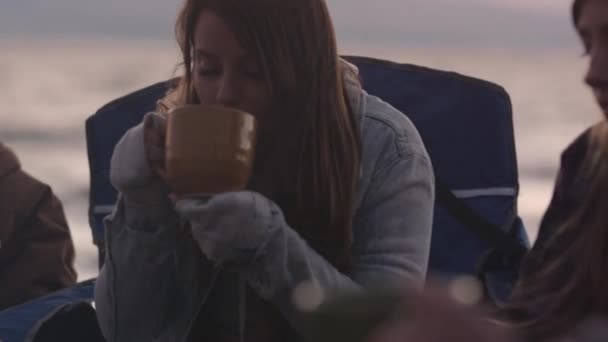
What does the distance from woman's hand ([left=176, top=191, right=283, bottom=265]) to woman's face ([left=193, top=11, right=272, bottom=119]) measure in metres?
0.22

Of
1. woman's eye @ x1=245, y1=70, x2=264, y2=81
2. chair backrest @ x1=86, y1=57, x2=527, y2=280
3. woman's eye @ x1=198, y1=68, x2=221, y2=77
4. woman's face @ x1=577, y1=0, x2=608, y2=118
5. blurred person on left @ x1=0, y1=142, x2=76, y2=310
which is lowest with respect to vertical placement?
blurred person on left @ x1=0, y1=142, x2=76, y2=310

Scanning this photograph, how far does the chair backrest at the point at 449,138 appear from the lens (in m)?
2.42

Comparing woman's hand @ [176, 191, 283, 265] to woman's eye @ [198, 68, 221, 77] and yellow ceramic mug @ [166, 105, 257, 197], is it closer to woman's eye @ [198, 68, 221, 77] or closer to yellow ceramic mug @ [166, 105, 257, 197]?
yellow ceramic mug @ [166, 105, 257, 197]

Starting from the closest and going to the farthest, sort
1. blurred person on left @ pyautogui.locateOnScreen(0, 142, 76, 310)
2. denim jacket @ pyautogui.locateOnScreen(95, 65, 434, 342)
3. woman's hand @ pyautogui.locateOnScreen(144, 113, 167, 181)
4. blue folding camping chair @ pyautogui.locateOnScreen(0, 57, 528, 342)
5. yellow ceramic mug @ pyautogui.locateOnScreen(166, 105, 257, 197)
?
1. yellow ceramic mug @ pyautogui.locateOnScreen(166, 105, 257, 197)
2. woman's hand @ pyautogui.locateOnScreen(144, 113, 167, 181)
3. denim jacket @ pyautogui.locateOnScreen(95, 65, 434, 342)
4. blue folding camping chair @ pyautogui.locateOnScreen(0, 57, 528, 342)
5. blurred person on left @ pyautogui.locateOnScreen(0, 142, 76, 310)

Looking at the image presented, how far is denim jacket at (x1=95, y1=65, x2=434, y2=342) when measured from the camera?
5.85ft

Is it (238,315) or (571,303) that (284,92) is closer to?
(238,315)

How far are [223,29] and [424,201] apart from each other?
1.48 feet

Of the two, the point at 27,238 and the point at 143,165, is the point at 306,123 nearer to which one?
the point at 143,165

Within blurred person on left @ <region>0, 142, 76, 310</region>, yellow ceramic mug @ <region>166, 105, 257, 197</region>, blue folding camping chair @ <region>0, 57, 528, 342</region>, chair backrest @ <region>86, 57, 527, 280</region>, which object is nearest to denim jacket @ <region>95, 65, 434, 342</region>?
yellow ceramic mug @ <region>166, 105, 257, 197</region>

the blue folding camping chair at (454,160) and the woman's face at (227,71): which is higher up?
the woman's face at (227,71)

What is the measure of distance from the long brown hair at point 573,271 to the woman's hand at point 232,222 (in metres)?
0.38

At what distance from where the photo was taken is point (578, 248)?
131 cm

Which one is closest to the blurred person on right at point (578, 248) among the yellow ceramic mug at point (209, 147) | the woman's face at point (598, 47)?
the woman's face at point (598, 47)

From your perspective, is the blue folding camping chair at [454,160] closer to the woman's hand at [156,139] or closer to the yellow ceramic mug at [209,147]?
the woman's hand at [156,139]
